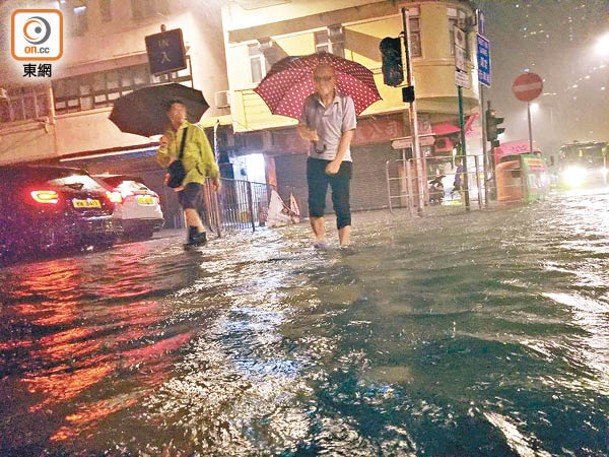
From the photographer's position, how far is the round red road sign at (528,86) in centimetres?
1202

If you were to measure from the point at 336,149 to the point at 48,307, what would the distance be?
3333mm

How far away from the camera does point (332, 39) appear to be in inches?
744

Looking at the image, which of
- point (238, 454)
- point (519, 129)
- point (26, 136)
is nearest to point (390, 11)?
point (26, 136)

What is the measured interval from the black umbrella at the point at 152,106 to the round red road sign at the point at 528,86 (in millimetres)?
8833

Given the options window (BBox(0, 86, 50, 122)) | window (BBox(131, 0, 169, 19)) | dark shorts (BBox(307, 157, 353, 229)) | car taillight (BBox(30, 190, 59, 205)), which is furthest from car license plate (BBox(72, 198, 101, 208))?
window (BBox(0, 86, 50, 122))

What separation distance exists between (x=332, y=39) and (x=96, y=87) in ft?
39.0

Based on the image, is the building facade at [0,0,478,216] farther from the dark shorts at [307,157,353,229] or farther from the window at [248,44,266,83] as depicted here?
the dark shorts at [307,157,353,229]

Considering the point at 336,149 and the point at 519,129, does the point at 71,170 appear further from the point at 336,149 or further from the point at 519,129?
the point at 519,129

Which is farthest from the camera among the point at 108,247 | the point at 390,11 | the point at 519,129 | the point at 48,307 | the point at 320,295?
the point at 519,129

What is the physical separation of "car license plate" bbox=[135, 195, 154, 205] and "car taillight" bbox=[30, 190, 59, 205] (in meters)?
2.15

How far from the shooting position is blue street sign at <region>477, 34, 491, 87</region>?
11.1m

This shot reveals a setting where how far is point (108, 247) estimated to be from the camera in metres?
8.98

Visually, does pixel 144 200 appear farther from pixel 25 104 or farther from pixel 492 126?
pixel 25 104

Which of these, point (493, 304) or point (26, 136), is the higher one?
point (26, 136)
